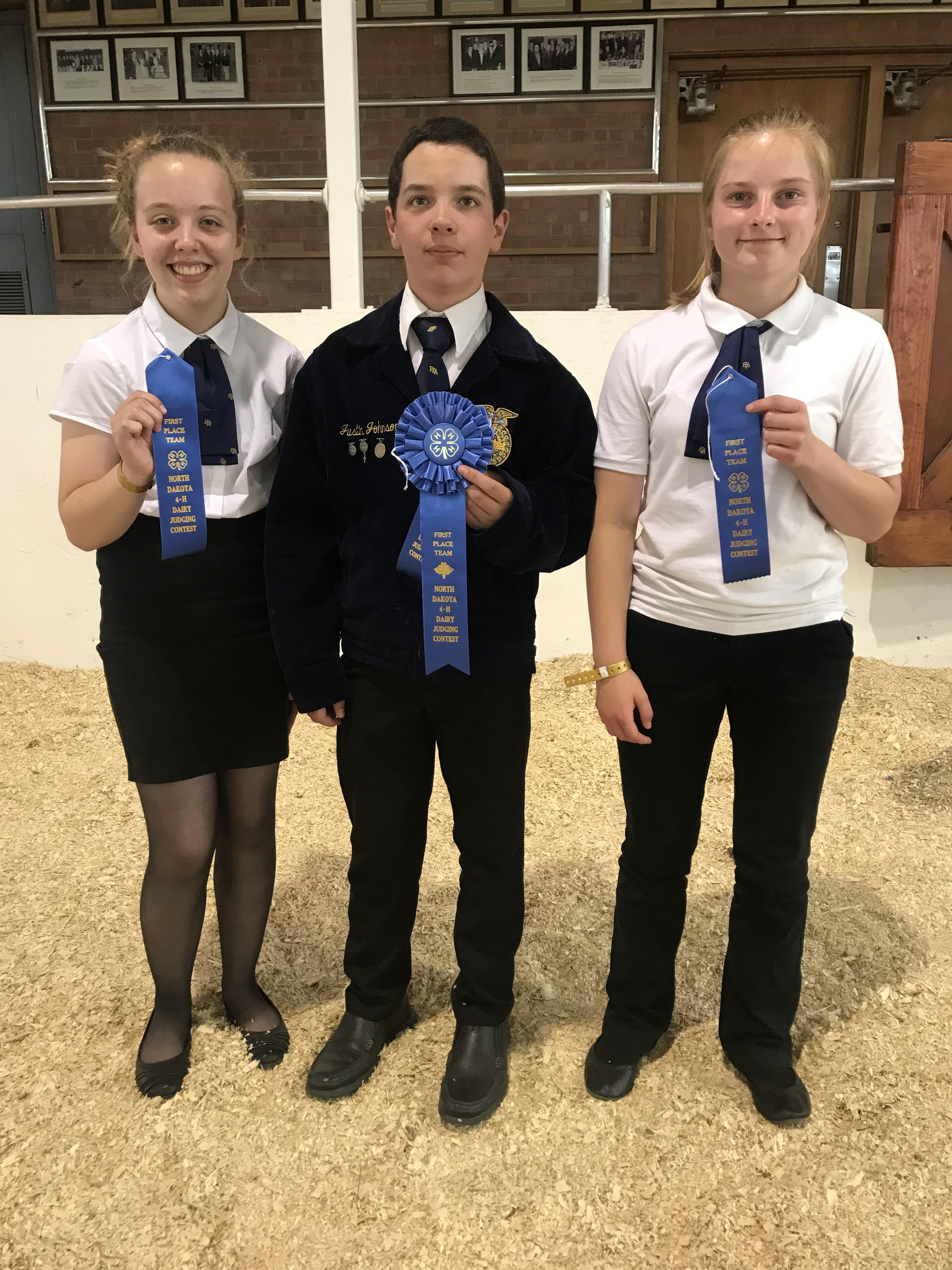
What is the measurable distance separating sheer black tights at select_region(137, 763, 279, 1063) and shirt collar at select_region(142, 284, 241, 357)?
706mm

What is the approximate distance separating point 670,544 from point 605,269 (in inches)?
97.6

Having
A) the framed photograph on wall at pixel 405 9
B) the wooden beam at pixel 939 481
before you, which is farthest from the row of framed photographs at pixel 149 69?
the wooden beam at pixel 939 481

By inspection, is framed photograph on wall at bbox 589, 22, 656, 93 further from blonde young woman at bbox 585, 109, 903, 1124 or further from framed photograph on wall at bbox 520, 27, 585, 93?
blonde young woman at bbox 585, 109, 903, 1124

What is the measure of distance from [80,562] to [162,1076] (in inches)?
108

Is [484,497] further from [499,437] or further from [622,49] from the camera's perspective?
[622,49]

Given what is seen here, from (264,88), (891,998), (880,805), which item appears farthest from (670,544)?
(264,88)

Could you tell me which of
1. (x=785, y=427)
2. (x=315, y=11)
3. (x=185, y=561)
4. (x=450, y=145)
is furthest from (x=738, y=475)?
(x=315, y=11)

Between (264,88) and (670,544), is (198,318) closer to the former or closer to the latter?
(670,544)

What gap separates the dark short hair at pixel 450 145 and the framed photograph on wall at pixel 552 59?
495 cm

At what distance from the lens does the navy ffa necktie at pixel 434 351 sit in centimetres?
141

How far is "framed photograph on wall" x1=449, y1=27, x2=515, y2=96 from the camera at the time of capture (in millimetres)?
5613

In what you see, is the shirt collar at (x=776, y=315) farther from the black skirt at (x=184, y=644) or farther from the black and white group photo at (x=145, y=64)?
the black and white group photo at (x=145, y=64)

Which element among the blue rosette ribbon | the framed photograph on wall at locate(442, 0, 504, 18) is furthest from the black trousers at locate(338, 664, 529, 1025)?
the framed photograph on wall at locate(442, 0, 504, 18)

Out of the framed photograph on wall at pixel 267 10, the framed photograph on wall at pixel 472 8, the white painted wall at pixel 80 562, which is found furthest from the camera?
the framed photograph on wall at pixel 267 10
